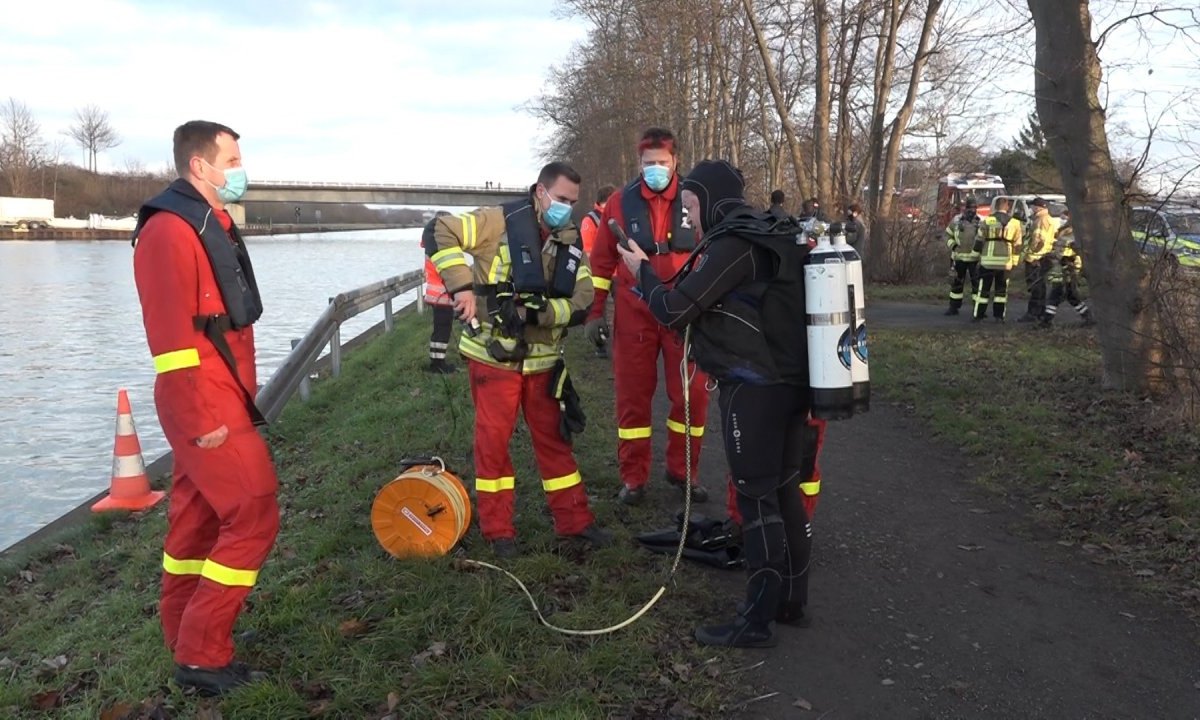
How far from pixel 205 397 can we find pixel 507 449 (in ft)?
6.19

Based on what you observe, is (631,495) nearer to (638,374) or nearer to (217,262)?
(638,374)

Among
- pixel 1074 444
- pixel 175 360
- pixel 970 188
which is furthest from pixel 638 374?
pixel 970 188

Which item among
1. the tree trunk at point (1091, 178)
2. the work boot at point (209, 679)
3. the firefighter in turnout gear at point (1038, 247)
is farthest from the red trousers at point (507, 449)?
the firefighter in turnout gear at point (1038, 247)

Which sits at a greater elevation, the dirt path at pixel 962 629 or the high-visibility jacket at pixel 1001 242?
the high-visibility jacket at pixel 1001 242

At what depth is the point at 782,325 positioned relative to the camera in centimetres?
387

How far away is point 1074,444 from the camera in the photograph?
22.7 ft

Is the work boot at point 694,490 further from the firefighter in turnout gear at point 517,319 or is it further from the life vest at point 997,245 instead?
the life vest at point 997,245

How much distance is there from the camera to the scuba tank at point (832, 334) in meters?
3.70

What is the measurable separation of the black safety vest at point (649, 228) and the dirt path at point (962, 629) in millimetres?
1737

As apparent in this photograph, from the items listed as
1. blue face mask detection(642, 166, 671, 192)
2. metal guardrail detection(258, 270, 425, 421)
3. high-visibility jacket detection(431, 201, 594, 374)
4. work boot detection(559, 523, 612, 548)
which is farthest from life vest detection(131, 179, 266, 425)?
blue face mask detection(642, 166, 671, 192)

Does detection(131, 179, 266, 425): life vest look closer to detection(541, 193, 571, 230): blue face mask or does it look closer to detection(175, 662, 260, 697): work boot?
detection(175, 662, 260, 697): work boot

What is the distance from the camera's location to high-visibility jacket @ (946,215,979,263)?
1597 centimetres

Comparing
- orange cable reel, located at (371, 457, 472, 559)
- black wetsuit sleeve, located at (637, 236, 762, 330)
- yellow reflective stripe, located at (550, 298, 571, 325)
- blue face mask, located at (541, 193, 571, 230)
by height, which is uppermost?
blue face mask, located at (541, 193, 571, 230)

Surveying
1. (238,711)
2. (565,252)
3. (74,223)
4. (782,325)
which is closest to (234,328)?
(238,711)
